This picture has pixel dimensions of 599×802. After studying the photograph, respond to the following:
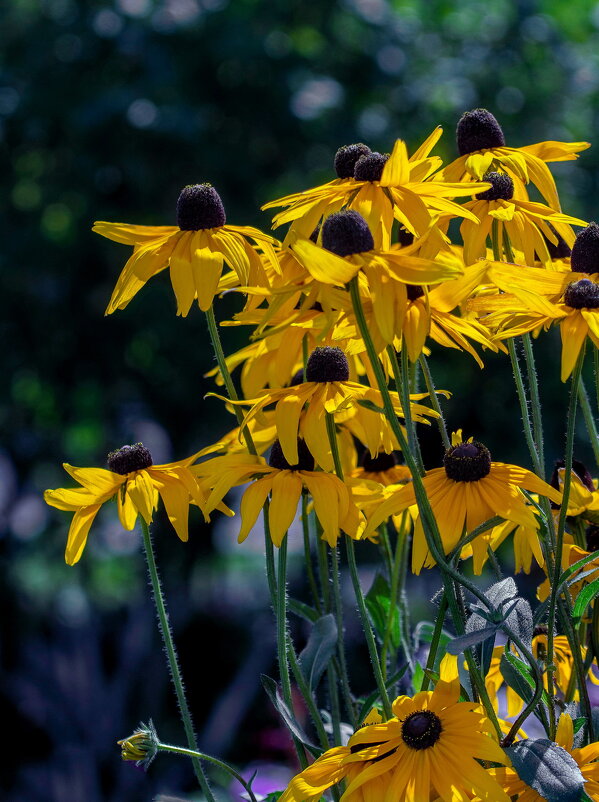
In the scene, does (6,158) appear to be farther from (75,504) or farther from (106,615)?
(75,504)

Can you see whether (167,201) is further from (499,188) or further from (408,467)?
(408,467)

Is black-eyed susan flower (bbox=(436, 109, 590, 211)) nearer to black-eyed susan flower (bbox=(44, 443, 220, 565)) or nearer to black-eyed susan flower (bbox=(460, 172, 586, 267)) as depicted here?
black-eyed susan flower (bbox=(460, 172, 586, 267))

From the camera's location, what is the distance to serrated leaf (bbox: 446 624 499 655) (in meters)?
0.58

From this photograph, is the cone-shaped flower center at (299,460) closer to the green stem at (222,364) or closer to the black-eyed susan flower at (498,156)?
the green stem at (222,364)

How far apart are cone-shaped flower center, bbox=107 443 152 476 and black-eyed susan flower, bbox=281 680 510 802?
0.90ft

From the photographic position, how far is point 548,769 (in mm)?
589

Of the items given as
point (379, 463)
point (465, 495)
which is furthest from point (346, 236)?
point (379, 463)

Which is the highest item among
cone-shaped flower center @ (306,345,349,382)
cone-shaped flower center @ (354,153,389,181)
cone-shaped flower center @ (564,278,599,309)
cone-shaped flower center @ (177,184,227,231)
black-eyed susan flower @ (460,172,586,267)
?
cone-shaped flower center @ (354,153,389,181)

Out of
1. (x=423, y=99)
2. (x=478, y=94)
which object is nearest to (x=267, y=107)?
(x=423, y=99)

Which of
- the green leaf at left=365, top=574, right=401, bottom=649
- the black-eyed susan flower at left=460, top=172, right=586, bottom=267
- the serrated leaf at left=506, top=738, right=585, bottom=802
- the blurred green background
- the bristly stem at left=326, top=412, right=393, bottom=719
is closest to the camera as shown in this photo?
the serrated leaf at left=506, top=738, right=585, bottom=802

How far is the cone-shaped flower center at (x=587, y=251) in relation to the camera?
740mm

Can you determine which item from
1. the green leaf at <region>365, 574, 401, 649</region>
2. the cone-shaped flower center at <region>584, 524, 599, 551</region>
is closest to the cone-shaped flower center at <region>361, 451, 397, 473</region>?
the green leaf at <region>365, 574, 401, 649</region>

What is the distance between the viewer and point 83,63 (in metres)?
3.27

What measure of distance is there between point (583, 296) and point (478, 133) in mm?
265
